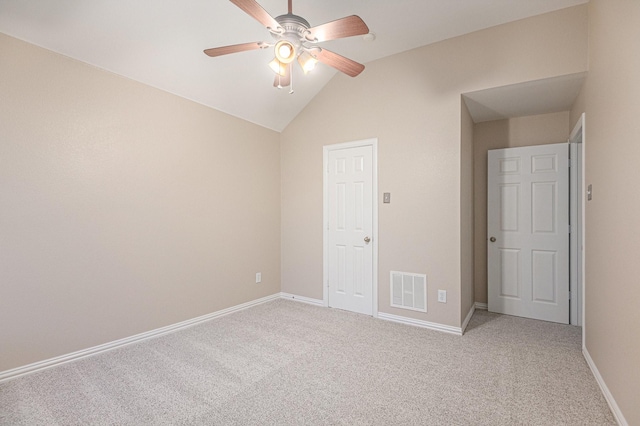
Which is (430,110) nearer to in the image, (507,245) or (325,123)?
(325,123)

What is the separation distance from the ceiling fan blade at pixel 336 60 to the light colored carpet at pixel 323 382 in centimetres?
234

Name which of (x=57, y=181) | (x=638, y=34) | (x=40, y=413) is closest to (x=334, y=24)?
(x=638, y=34)

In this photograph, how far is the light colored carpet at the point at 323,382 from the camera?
191cm

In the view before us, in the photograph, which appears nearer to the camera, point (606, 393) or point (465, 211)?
point (606, 393)

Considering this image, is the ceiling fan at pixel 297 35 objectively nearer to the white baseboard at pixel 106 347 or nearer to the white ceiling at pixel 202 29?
the white ceiling at pixel 202 29

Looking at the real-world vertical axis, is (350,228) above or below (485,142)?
below

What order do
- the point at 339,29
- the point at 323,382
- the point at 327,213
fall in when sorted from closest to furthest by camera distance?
the point at 339,29 → the point at 323,382 → the point at 327,213

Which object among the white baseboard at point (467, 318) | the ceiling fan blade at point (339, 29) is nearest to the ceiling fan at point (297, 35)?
the ceiling fan blade at point (339, 29)

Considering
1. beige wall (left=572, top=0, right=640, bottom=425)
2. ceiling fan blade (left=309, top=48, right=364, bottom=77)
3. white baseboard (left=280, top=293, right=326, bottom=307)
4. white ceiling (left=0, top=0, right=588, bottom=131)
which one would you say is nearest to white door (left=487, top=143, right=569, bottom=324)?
beige wall (left=572, top=0, right=640, bottom=425)

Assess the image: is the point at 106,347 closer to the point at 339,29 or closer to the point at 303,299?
the point at 303,299

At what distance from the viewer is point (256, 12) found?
179 centimetres

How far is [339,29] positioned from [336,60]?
0.37m

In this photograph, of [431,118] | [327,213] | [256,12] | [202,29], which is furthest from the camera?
[327,213]

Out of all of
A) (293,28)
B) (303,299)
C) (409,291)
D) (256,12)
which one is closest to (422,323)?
(409,291)
